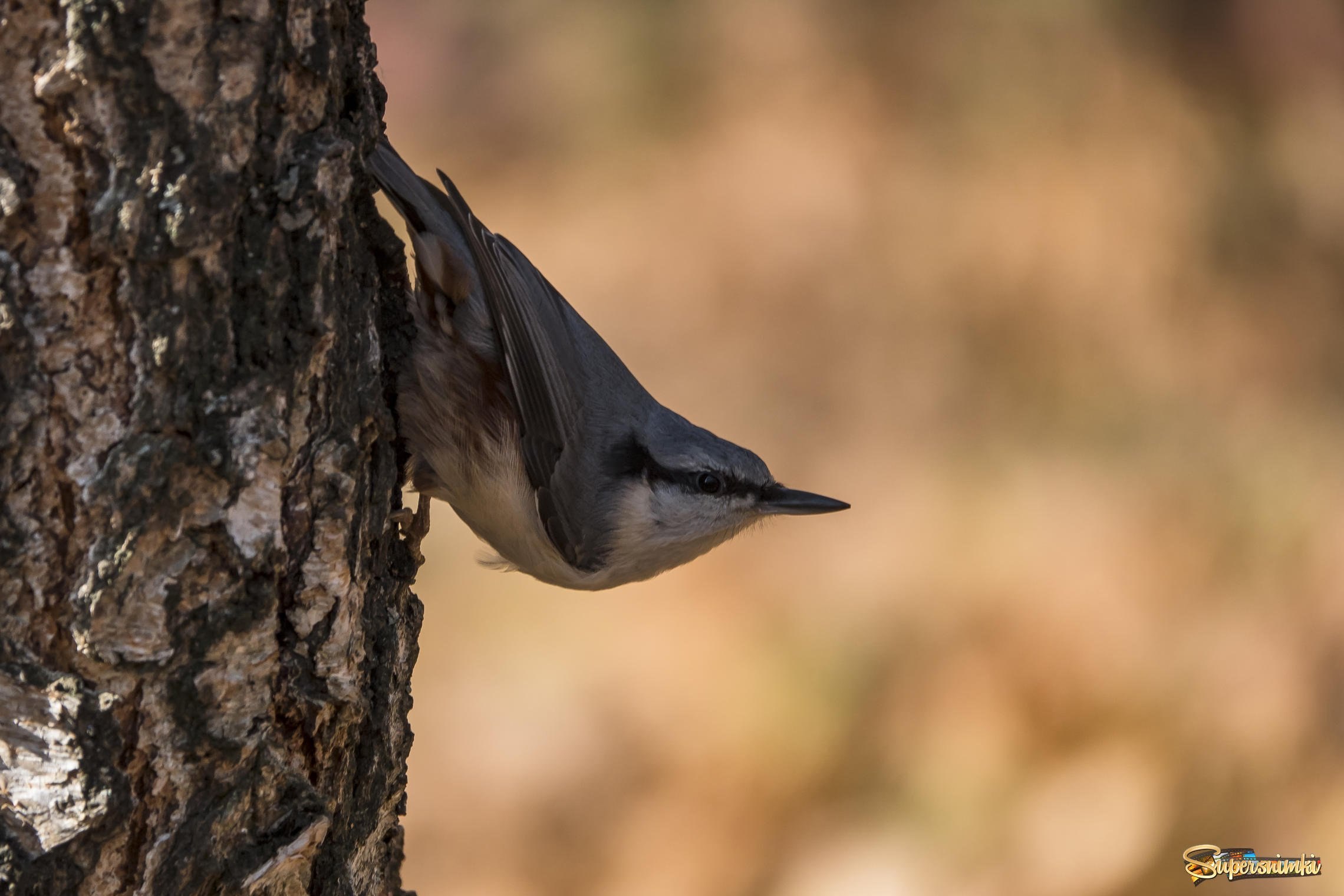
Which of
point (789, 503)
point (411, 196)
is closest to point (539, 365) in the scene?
point (411, 196)

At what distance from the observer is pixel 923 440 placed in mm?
4703

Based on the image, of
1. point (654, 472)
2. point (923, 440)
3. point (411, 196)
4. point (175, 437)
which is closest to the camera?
point (175, 437)

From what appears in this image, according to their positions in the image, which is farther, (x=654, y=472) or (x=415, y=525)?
(x=654, y=472)

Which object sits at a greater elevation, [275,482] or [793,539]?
[793,539]

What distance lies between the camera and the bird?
2.30m

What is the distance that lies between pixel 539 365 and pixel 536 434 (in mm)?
153

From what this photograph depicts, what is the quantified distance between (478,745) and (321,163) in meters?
3.13

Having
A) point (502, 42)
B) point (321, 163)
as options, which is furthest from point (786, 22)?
point (321, 163)

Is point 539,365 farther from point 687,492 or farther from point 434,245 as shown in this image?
point 687,492

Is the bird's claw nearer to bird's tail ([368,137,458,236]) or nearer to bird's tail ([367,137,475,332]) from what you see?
bird's tail ([367,137,475,332])

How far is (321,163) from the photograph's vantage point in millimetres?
1410

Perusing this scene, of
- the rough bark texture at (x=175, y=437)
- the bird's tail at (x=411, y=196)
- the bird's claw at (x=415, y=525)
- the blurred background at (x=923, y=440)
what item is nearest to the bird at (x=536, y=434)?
the bird's tail at (x=411, y=196)

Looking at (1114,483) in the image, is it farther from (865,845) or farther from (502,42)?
(502,42)

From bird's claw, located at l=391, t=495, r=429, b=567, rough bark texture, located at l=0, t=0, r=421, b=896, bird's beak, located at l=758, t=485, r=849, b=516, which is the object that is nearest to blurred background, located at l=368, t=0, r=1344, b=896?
bird's beak, located at l=758, t=485, r=849, b=516
